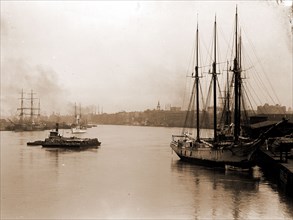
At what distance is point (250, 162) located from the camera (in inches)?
1409

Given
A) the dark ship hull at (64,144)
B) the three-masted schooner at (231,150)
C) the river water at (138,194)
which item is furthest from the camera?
the dark ship hull at (64,144)

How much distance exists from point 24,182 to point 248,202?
56.4 feet

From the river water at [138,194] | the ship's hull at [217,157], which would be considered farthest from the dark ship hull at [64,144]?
the ship's hull at [217,157]

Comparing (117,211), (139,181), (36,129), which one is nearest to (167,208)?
(117,211)

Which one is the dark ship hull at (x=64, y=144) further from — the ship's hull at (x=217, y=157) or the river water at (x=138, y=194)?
the ship's hull at (x=217, y=157)

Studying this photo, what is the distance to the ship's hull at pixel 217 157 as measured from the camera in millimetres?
35875

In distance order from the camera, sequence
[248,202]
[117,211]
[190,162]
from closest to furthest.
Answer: [117,211] < [248,202] < [190,162]

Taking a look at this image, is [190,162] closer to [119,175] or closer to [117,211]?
[119,175]

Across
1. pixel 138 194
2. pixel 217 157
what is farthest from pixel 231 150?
pixel 138 194

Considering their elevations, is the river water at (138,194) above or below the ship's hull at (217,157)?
below

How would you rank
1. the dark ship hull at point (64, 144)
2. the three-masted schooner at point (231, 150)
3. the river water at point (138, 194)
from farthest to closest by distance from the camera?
the dark ship hull at point (64, 144), the three-masted schooner at point (231, 150), the river water at point (138, 194)

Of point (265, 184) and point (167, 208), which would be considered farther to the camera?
point (265, 184)

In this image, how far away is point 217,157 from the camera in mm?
38594

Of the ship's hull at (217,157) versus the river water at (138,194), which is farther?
the ship's hull at (217,157)
